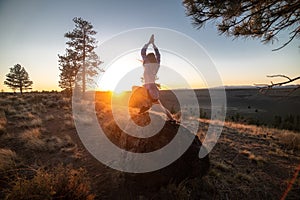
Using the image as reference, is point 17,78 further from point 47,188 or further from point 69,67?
point 47,188

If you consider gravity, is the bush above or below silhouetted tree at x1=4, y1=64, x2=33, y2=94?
below

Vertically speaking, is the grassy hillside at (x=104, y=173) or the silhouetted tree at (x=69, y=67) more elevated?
the silhouetted tree at (x=69, y=67)

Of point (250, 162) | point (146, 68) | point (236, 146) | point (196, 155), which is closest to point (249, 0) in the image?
point (146, 68)

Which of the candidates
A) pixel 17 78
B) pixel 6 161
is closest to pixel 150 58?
pixel 6 161

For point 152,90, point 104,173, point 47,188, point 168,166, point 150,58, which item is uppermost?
point 150,58

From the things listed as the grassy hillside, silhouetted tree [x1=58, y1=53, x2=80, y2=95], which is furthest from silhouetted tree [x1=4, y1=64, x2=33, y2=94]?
the grassy hillside

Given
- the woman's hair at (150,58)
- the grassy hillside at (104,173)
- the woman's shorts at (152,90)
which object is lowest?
the grassy hillside at (104,173)

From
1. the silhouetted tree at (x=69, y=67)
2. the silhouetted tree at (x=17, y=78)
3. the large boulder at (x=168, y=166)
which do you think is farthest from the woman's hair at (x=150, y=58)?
the silhouetted tree at (x=17, y=78)

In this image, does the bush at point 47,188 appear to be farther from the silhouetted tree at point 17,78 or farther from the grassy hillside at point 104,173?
the silhouetted tree at point 17,78

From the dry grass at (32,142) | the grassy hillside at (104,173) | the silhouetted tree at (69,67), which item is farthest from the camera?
the silhouetted tree at (69,67)

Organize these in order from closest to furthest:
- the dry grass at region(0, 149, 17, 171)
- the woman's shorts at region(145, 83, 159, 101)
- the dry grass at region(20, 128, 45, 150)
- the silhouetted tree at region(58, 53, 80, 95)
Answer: the woman's shorts at region(145, 83, 159, 101)
the dry grass at region(0, 149, 17, 171)
the dry grass at region(20, 128, 45, 150)
the silhouetted tree at region(58, 53, 80, 95)

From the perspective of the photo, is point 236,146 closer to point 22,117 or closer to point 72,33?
point 22,117

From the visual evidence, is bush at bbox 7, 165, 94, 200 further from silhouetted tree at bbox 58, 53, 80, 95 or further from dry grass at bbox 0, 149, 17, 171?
silhouetted tree at bbox 58, 53, 80, 95

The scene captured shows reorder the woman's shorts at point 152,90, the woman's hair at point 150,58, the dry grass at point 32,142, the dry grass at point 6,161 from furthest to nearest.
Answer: the dry grass at point 32,142, the dry grass at point 6,161, the woman's shorts at point 152,90, the woman's hair at point 150,58
